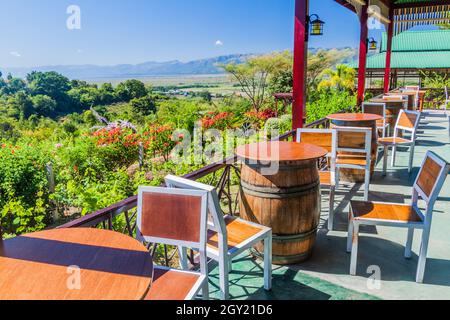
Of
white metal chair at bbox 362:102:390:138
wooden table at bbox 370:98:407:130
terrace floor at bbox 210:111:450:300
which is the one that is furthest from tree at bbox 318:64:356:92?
terrace floor at bbox 210:111:450:300

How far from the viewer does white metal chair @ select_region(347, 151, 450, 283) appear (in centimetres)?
238

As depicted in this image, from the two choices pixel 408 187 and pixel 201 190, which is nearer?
pixel 201 190

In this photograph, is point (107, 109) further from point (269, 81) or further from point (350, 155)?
point (350, 155)

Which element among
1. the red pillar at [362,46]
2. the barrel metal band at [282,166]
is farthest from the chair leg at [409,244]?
the red pillar at [362,46]

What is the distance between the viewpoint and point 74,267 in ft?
4.52

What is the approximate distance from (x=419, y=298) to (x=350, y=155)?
2.30m

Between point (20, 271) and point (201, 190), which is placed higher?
point (201, 190)

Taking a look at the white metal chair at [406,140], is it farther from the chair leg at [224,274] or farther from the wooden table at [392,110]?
the chair leg at [224,274]

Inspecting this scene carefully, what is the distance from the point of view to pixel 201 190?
179cm

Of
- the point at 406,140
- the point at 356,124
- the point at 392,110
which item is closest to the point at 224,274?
the point at 356,124

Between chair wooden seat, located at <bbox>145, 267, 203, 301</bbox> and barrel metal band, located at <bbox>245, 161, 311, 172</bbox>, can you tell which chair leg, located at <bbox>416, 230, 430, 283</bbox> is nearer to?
barrel metal band, located at <bbox>245, 161, 311, 172</bbox>

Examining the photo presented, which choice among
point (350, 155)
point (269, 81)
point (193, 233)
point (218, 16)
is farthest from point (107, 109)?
point (218, 16)

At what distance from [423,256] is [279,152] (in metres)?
1.19

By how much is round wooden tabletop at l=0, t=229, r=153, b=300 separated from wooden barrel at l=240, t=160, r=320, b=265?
1171 mm
